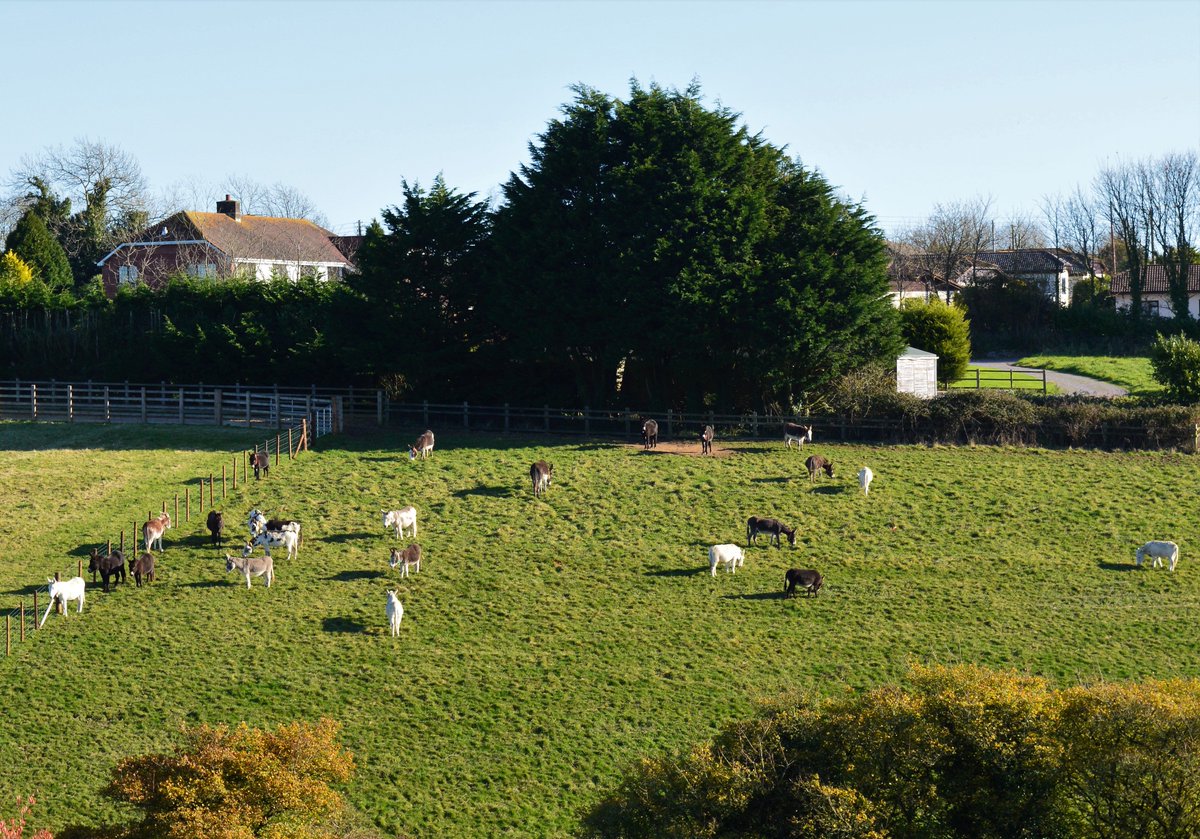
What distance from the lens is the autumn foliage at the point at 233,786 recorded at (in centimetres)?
1680

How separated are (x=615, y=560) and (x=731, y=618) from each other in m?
4.52

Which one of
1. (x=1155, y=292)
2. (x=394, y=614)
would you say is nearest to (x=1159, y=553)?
(x=394, y=614)

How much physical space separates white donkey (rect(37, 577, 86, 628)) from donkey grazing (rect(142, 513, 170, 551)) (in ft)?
10.4

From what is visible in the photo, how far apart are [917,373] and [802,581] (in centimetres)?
2234

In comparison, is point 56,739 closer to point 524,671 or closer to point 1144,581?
point 524,671

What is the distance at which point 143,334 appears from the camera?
5453 centimetres

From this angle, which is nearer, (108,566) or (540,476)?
(108,566)

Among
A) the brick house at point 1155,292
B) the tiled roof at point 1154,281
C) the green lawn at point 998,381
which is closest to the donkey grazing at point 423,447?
the green lawn at point 998,381

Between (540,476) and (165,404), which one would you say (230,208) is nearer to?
(165,404)

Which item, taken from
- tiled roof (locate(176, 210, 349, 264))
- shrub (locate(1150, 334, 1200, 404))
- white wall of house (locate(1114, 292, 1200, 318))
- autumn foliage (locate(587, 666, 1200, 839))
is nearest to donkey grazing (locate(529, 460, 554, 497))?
autumn foliage (locate(587, 666, 1200, 839))

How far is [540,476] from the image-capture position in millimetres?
36625

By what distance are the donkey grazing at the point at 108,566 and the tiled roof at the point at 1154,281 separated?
71042 mm

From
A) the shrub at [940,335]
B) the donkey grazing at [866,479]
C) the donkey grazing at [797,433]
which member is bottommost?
the donkey grazing at [866,479]

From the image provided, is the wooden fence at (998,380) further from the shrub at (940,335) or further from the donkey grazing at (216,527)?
the donkey grazing at (216,527)
